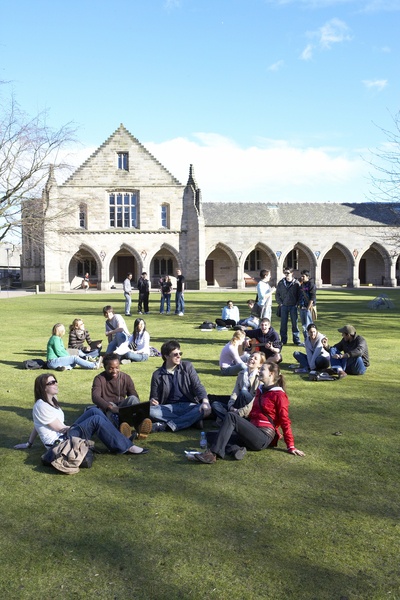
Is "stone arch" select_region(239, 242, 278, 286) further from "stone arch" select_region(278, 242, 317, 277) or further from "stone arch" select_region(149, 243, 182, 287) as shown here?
"stone arch" select_region(149, 243, 182, 287)

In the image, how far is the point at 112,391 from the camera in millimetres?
7617

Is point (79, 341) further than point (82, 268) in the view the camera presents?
No

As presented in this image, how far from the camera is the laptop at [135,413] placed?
22.8 ft

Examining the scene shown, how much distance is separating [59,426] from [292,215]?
47.2 metres

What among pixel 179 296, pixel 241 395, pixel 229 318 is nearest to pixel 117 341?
pixel 241 395

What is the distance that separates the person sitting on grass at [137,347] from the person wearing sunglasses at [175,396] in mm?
4470

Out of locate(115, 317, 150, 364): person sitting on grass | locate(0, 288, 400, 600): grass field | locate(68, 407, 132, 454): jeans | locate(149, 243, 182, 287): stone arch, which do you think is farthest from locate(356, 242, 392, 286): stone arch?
locate(68, 407, 132, 454): jeans

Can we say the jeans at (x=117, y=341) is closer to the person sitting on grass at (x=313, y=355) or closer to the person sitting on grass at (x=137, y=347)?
the person sitting on grass at (x=137, y=347)

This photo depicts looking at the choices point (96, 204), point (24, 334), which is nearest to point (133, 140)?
point (96, 204)

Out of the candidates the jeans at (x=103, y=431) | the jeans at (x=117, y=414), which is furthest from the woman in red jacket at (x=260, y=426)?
the jeans at (x=117, y=414)

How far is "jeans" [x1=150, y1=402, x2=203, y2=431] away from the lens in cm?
744

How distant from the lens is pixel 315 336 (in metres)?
11.0

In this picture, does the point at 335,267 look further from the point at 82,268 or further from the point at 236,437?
the point at 236,437

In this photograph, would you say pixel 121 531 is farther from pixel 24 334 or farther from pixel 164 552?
pixel 24 334
